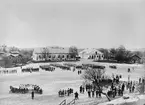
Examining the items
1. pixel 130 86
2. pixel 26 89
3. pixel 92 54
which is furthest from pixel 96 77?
pixel 26 89

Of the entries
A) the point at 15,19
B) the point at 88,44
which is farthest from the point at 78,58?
the point at 15,19

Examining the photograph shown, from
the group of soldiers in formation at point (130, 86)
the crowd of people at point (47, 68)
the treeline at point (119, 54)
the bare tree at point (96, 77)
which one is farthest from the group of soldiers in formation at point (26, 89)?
the group of soldiers in formation at point (130, 86)

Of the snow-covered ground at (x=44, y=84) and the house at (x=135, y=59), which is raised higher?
the house at (x=135, y=59)

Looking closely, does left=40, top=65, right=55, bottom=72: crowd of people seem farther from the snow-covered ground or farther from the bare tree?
the bare tree

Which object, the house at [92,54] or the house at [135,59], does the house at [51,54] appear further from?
the house at [135,59]

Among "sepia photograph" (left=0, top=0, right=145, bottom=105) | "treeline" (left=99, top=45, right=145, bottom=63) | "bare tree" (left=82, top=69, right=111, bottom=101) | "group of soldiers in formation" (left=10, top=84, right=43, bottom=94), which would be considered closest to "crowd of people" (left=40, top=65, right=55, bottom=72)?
"sepia photograph" (left=0, top=0, right=145, bottom=105)
